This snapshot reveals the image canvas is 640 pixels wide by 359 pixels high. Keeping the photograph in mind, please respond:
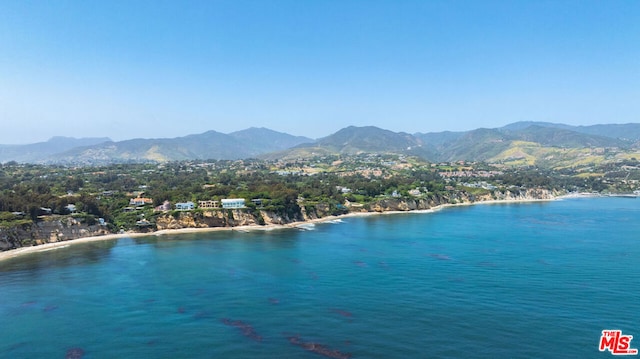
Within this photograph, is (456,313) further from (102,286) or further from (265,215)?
(265,215)

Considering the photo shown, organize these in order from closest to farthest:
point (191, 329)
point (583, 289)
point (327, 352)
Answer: point (327, 352)
point (191, 329)
point (583, 289)

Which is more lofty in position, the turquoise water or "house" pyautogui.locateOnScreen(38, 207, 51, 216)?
"house" pyautogui.locateOnScreen(38, 207, 51, 216)

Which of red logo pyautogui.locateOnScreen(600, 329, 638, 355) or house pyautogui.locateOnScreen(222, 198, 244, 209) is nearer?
red logo pyautogui.locateOnScreen(600, 329, 638, 355)

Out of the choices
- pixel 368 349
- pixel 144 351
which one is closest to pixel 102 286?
pixel 144 351

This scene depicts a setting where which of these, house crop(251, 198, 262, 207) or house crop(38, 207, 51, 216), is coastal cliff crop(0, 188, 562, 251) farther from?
house crop(251, 198, 262, 207)

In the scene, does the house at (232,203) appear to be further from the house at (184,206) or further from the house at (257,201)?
the house at (184,206)

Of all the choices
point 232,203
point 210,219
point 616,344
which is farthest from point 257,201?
point 616,344

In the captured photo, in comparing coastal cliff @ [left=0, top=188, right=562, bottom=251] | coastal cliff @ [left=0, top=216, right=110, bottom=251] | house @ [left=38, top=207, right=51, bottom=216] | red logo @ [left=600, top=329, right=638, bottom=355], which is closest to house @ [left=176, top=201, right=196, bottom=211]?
coastal cliff @ [left=0, top=188, right=562, bottom=251]
